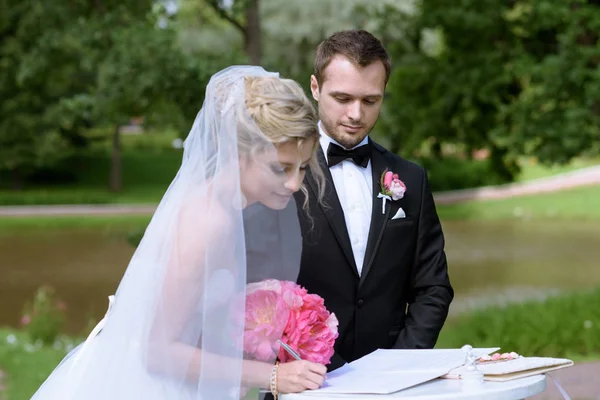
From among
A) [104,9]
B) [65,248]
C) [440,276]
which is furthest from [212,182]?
[65,248]

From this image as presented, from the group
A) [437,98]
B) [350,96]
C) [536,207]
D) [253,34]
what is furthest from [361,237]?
[536,207]

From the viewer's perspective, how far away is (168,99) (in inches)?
401

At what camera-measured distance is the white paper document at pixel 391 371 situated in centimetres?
262

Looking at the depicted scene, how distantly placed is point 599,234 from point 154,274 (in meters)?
22.9

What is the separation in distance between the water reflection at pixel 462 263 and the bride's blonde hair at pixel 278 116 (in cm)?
1061

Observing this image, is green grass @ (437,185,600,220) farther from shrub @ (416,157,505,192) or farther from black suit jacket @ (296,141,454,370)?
black suit jacket @ (296,141,454,370)

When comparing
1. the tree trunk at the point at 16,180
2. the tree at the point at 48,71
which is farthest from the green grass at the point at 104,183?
the tree at the point at 48,71

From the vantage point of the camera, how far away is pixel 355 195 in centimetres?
359

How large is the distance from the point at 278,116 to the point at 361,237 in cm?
88

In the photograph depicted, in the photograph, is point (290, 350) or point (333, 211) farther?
point (333, 211)

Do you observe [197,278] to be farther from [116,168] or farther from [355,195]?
[116,168]

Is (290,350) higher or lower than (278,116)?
lower

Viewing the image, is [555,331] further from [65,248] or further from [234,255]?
[65,248]

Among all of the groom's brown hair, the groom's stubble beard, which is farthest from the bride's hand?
the groom's brown hair
